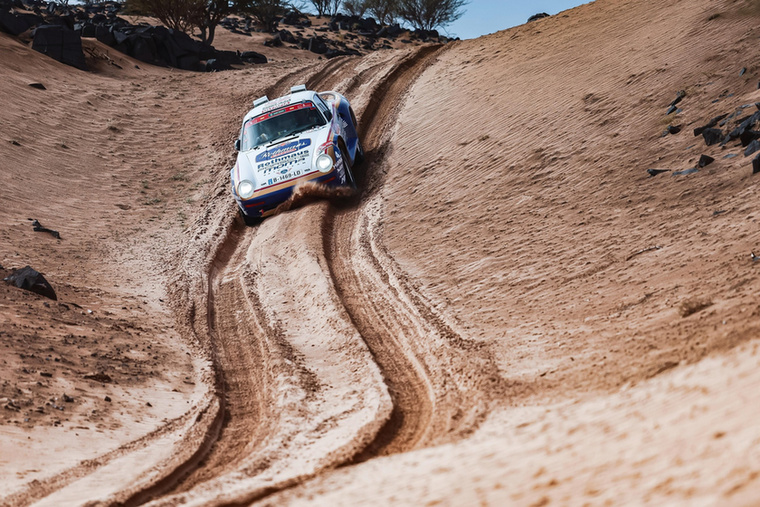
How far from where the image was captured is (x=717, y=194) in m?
7.26

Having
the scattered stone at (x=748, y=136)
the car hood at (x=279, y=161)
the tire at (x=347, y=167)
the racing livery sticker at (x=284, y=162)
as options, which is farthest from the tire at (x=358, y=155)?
the scattered stone at (x=748, y=136)

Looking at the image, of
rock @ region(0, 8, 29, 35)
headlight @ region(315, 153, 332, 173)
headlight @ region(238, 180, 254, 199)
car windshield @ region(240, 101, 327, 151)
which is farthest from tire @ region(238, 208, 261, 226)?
rock @ region(0, 8, 29, 35)

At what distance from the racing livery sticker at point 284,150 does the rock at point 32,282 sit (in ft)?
13.6

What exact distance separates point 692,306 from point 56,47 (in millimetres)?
23567

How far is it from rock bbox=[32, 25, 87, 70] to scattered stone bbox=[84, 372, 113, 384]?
19.8 m

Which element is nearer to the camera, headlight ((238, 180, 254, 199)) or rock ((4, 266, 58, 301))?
rock ((4, 266, 58, 301))

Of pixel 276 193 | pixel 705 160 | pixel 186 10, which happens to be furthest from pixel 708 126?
pixel 186 10

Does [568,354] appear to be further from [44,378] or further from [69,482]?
[44,378]

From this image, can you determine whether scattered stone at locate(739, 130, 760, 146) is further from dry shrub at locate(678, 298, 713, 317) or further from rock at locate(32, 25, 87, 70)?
rock at locate(32, 25, 87, 70)

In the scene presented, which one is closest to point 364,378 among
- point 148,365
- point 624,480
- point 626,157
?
point 148,365

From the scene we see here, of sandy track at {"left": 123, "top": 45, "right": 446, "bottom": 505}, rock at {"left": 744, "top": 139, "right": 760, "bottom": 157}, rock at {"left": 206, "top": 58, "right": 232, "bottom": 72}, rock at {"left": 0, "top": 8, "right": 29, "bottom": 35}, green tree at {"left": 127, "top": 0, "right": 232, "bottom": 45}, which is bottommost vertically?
sandy track at {"left": 123, "top": 45, "right": 446, "bottom": 505}

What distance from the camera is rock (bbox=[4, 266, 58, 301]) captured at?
7.85 metres

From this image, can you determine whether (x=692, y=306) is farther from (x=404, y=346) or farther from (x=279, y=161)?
(x=279, y=161)

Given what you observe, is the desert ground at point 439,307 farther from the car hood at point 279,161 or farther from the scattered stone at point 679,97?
the car hood at point 279,161
